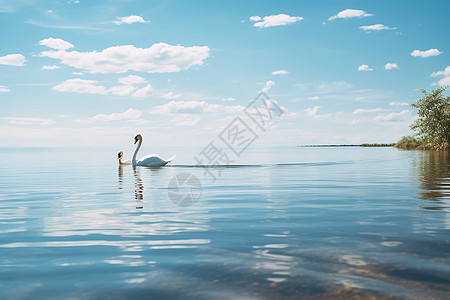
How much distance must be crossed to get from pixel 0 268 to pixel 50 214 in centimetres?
590

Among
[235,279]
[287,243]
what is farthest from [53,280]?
[287,243]

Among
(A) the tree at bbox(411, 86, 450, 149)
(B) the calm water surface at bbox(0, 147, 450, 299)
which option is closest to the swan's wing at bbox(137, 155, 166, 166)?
(B) the calm water surface at bbox(0, 147, 450, 299)

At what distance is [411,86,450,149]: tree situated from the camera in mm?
83812

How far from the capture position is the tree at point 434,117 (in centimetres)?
8381

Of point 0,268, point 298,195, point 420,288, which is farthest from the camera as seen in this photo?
point 298,195

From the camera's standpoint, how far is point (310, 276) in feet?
18.5

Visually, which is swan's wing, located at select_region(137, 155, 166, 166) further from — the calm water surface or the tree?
the tree

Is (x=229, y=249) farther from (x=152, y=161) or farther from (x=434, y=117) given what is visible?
(x=434, y=117)

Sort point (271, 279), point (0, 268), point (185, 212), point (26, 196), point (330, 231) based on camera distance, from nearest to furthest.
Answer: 1. point (271, 279)
2. point (0, 268)
3. point (330, 231)
4. point (185, 212)
5. point (26, 196)

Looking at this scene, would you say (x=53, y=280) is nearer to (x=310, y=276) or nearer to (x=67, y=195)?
(x=310, y=276)

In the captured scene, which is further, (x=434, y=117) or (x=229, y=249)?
(x=434, y=117)

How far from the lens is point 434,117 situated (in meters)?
85.1

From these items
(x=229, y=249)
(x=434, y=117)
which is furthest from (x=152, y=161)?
(x=434, y=117)

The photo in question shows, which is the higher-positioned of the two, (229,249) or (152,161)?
(152,161)
